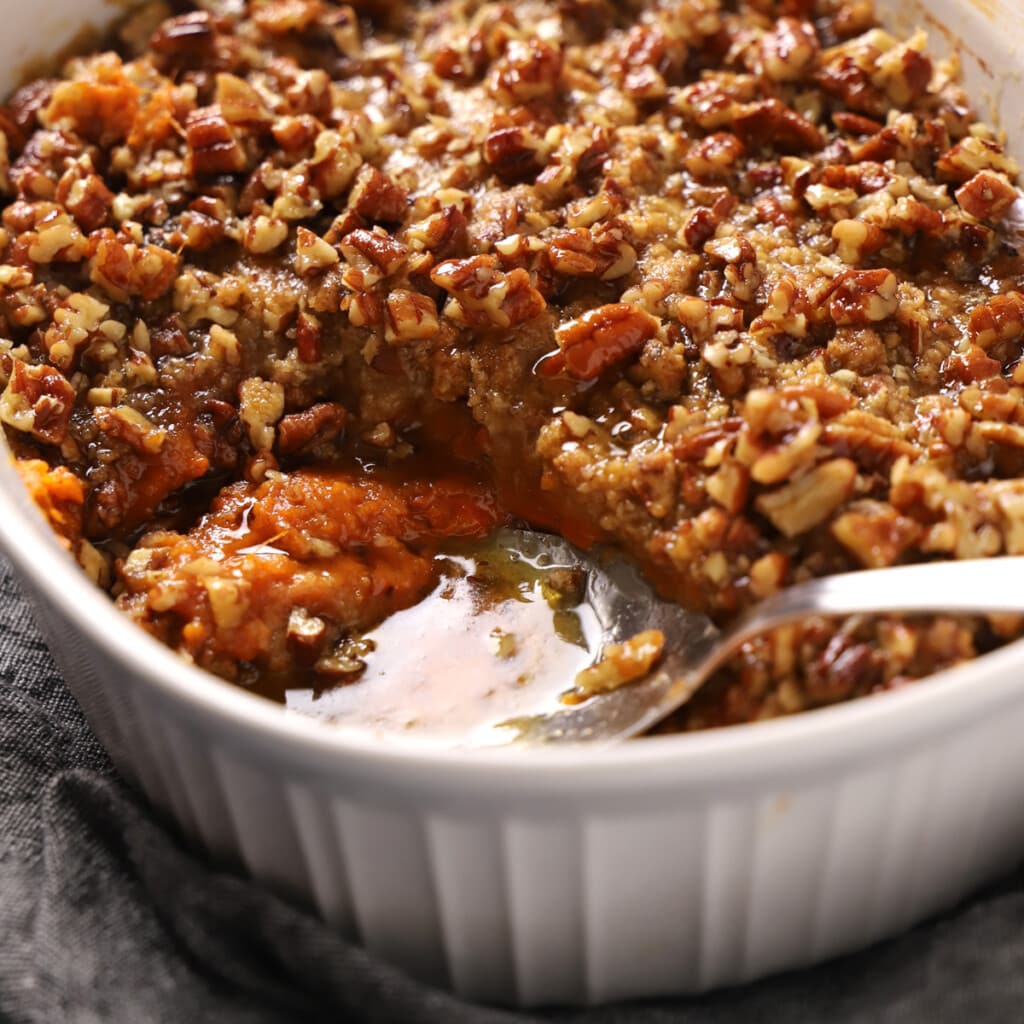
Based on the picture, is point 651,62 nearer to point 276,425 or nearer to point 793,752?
point 276,425

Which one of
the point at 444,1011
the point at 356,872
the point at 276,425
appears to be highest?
the point at 276,425

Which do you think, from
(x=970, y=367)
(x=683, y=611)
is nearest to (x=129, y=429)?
(x=683, y=611)

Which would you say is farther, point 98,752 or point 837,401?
point 98,752

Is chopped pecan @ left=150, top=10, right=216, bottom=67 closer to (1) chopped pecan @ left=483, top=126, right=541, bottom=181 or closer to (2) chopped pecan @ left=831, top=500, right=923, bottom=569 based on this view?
(1) chopped pecan @ left=483, top=126, right=541, bottom=181

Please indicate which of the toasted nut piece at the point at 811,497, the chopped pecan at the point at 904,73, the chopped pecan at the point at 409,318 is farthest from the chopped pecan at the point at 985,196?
the chopped pecan at the point at 409,318

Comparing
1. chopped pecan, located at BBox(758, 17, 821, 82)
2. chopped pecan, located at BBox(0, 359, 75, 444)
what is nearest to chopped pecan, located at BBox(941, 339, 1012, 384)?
chopped pecan, located at BBox(758, 17, 821, 82)

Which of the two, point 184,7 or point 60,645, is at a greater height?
point 184,7

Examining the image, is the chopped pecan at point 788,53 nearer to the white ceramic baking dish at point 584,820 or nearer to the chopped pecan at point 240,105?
the chopped pecan at point 240,105

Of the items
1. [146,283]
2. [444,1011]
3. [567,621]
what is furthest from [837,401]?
[146,283]
